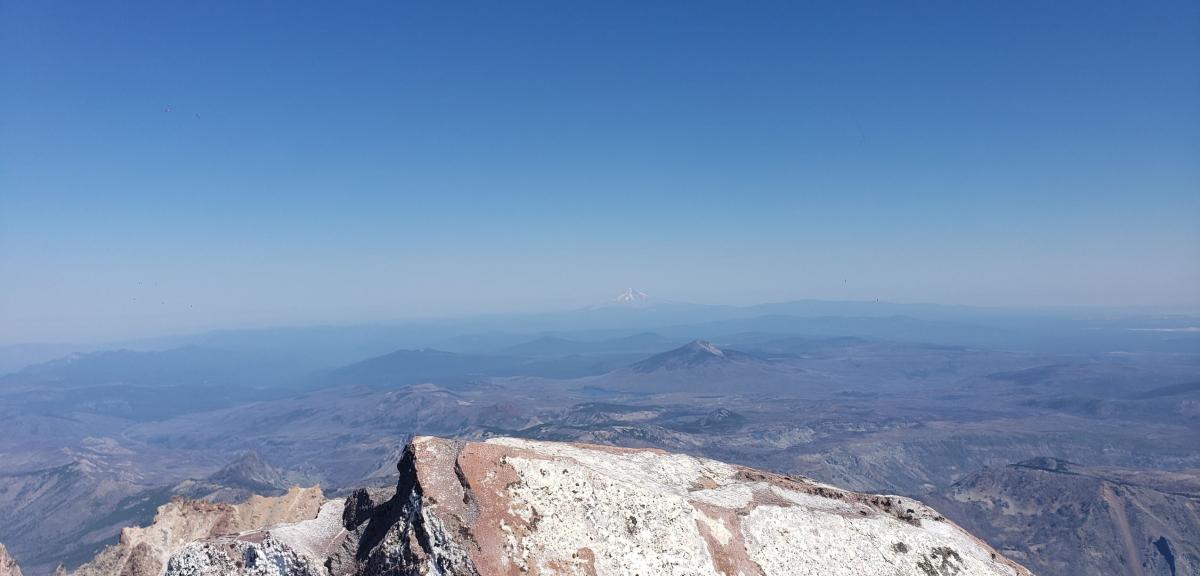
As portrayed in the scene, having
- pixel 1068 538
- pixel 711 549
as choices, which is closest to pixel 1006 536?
pixel 1068 538

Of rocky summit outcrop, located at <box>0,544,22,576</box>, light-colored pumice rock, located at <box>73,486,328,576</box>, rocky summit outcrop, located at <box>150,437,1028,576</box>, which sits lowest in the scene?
rocky summit outcrop, located at <box>0,544,22,576</box>

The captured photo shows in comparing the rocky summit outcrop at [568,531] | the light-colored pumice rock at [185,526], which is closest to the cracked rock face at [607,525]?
the rocky summit outcrop at [568,531]

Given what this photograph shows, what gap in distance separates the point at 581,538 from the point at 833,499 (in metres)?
15.0

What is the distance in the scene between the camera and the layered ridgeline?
875 inches

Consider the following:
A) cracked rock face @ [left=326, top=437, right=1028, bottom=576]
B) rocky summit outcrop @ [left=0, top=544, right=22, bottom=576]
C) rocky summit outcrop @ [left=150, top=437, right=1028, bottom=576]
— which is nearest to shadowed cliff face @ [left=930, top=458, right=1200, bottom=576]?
cracked rock face @ [left=326, top=437, right=1028, bottom=576]

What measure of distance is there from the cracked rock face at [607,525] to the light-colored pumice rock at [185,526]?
6.31m

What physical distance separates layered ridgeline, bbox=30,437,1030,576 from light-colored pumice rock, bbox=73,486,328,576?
0.28 ft

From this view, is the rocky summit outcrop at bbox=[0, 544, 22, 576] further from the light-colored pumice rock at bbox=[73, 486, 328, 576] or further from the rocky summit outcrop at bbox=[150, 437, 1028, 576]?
the rocky summit outcrop at bbox=[150, 437, 1028, 576]

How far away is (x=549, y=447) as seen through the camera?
28969 mm

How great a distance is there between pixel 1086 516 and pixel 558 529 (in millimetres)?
159756

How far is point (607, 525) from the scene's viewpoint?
2378 cm

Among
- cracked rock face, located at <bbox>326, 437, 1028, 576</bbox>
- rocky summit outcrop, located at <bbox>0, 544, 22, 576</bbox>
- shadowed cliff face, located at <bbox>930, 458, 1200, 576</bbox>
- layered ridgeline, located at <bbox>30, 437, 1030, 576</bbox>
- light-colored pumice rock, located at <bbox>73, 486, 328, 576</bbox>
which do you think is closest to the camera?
cracked rock face, located at <bbox>326, 437, 1028, 576</bbox>

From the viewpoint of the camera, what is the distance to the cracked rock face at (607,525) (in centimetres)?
2203

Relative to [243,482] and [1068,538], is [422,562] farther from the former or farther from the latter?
[243,482]
